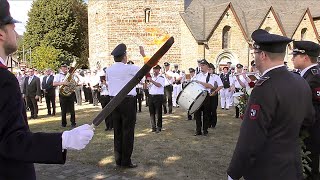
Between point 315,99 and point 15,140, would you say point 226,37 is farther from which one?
point 15,140

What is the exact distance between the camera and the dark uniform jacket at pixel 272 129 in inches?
120

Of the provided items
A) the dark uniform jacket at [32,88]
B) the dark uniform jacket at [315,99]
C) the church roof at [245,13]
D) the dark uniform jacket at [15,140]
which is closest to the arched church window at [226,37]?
the church roof at [245,13]

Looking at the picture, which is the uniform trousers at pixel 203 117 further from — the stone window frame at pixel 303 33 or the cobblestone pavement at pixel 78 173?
the stone window frame at pixel 303 33

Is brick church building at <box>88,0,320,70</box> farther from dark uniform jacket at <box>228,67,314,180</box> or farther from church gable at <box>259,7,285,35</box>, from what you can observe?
dark uniform jacket at <box>228,67,314,180</box>

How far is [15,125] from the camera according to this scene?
2182mm

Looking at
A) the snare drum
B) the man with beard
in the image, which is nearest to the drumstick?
the man with beard

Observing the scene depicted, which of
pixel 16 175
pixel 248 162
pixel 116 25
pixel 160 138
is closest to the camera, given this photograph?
pixel 16 175

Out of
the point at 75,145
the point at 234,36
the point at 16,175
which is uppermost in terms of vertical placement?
the point at 234,36

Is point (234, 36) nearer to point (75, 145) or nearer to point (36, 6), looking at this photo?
point (36, 6)

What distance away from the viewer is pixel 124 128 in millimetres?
7141

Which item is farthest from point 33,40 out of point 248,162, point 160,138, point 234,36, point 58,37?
point 248,162

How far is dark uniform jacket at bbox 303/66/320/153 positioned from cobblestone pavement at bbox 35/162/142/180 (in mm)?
3147

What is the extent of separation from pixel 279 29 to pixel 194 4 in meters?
10.5

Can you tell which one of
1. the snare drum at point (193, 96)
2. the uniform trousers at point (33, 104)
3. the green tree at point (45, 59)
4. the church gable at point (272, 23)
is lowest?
the uniform trousers at point (33, 104)
